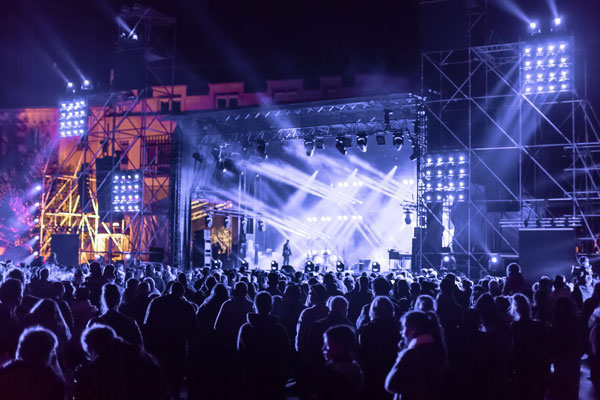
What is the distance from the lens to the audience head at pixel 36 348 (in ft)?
11.8

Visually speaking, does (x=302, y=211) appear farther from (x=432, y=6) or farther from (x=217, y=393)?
(x=217, y=393)

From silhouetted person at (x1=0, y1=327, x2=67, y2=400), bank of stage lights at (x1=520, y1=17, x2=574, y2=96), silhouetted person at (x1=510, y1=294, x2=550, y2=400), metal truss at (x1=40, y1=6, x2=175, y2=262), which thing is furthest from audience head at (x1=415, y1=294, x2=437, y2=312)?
metal truss at (x1=40, y1=6, x2=175, y2=262)

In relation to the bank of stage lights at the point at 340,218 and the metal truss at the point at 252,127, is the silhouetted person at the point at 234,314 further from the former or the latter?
the bank of stage lights at the point at 340,218

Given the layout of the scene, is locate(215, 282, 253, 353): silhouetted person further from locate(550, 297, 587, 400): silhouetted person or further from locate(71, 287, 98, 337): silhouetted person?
locate(550, 297, 587, 400): silhouetted person

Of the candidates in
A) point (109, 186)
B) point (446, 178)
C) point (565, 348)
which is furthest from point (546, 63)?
point (109, 186)

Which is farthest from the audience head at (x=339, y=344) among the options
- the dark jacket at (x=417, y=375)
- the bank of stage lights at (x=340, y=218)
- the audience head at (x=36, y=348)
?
the bank of stage lights at (x=340, y=218)

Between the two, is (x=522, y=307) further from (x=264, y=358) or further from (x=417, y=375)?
(x=264, y=358)

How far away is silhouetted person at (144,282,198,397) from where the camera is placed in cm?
643

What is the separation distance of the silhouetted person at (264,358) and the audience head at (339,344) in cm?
126

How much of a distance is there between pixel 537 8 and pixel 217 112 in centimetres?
1321

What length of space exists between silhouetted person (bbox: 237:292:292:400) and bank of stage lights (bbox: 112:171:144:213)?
20.7m

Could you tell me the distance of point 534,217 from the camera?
858 inches

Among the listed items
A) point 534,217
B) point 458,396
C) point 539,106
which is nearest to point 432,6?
point 539,106

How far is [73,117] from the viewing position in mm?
27141
